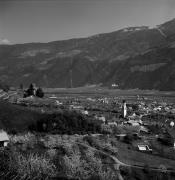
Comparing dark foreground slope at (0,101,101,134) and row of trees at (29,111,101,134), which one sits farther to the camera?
dark foreground slope at (0,101,101,134)

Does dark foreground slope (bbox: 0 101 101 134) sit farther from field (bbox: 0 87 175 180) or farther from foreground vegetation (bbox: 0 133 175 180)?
foreground vegetation (bbox: 0 133 175 180)

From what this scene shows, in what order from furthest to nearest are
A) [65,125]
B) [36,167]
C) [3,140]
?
1. [65,125]
2. [3,140]
3. [36,167]

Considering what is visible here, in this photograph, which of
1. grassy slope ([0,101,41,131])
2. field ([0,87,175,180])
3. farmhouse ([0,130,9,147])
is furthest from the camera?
grassy slope ([0,101,41,131])

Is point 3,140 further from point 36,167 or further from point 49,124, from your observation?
point 49,124

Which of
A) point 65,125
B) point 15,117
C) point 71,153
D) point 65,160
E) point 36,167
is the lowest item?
point 71,153

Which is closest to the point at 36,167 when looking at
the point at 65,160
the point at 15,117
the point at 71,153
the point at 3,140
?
the point at 65,160

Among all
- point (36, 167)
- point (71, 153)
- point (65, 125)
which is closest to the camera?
point (36, 167)

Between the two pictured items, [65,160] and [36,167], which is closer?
[36,167]

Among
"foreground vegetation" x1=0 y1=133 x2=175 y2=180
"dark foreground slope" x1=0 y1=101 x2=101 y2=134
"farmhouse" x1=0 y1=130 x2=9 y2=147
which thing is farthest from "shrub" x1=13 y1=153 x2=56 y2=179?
"dark foreground slope" x1=0 y1=101 x2=101 y2=134

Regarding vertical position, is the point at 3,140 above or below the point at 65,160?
above

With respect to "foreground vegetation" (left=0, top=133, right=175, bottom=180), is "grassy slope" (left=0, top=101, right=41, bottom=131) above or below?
above

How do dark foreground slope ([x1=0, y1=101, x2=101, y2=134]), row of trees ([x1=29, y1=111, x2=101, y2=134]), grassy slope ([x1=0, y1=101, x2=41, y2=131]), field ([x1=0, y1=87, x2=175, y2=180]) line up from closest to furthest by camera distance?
field ([x1=0, y1=87, x2=175, y2=180]) → row of trees ([x1=29, y1=111, x2=101, y2=134]) → dark foreground slope ([x1=0, y1=101, x2=101, y2=134]) → grassy slope ([x1=0, y1=101, x2=41, y2=131])
